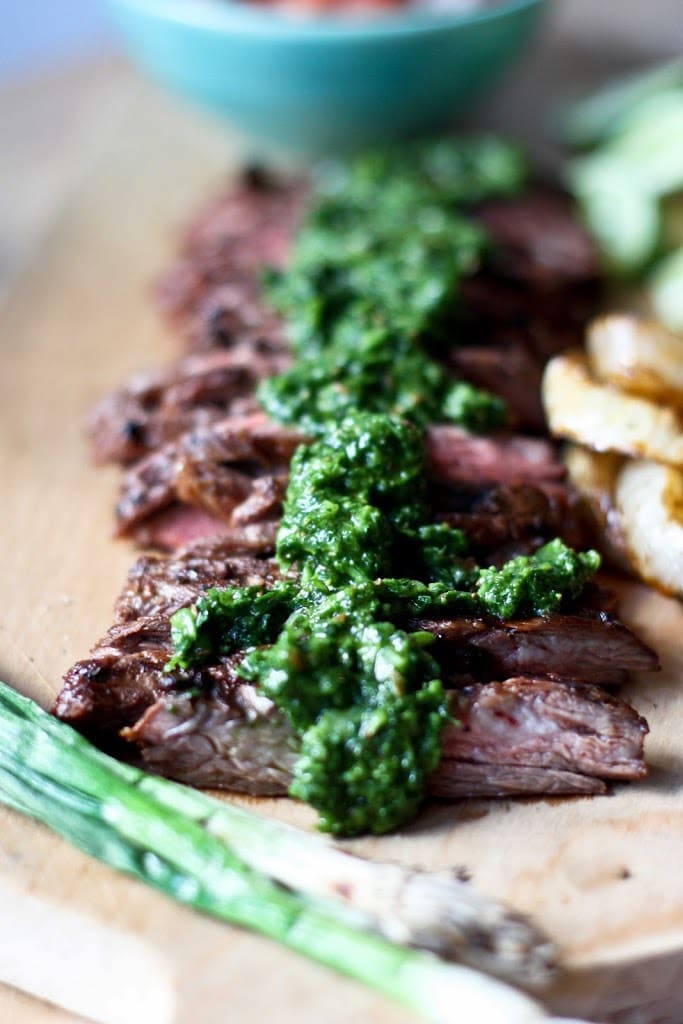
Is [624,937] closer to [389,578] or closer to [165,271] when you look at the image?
[389,578]

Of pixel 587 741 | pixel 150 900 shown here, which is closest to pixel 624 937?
pixel 587 741

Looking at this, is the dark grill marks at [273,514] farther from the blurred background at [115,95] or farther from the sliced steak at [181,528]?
the blurred background at [115,95]

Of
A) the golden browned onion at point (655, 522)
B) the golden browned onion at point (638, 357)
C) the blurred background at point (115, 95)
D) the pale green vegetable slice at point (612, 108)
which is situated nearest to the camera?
the golden browned onion at point (655, 522)

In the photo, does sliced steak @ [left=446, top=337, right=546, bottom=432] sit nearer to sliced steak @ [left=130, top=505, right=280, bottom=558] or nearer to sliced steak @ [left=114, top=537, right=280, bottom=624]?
sliced steak @ [left=130, top=505, right=280, bottom=558]

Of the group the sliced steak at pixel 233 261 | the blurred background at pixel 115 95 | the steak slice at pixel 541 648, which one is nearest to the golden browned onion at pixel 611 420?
the steak slice at pixel 541 648

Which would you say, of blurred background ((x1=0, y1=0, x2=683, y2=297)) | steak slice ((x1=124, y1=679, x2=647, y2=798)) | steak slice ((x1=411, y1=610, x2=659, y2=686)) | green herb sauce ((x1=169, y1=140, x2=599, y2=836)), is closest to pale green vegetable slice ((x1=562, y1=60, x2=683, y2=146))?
blurred background ((x1=0, y1=0, x2=683, y2=297))

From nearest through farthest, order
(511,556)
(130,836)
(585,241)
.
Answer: (130,836) → (511,556) → (585,241)

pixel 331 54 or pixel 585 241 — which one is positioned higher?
pixel 331 54
